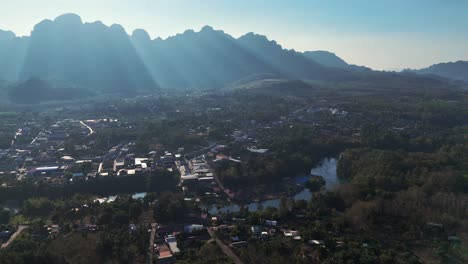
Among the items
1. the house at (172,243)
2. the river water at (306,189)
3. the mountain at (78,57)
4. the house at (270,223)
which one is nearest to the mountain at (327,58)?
the mountain at (78,57)

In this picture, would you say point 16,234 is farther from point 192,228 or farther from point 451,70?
point 451,70

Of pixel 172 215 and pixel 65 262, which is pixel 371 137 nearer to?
pixel 172 215

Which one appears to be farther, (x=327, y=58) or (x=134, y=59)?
(x=327, y=58)

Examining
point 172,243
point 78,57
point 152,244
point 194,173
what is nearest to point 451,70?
point 78,57

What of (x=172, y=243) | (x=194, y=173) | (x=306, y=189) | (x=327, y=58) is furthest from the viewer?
(x=327, y=58)

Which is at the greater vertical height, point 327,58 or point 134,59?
point 327,58

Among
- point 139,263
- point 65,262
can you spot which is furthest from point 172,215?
point 65,262

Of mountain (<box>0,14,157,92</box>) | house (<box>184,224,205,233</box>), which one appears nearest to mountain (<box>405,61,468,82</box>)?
mountain (<box>0,14,157,92</box>)
